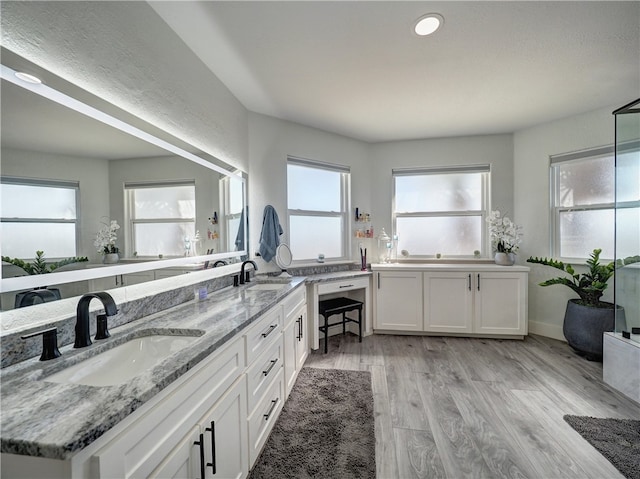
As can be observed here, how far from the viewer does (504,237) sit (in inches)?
A: 130

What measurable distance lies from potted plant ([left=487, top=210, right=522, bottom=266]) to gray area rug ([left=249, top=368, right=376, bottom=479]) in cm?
232

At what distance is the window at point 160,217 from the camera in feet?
4.58

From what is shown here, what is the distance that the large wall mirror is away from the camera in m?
0.90

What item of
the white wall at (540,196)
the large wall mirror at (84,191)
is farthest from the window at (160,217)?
the white wall at (540,196)

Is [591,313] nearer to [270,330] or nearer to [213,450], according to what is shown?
[270,330]

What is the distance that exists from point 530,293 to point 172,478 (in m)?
4.03

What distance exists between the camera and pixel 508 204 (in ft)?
11.8

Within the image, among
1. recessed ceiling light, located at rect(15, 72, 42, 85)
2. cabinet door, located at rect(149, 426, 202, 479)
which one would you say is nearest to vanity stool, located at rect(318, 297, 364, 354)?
cabinet door, located at rect(149, 426, 202, 479)

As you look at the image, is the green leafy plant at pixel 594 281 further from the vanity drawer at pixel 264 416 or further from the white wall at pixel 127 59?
the white wall at pixel 127 59

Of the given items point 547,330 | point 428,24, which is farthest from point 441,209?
point 428,24

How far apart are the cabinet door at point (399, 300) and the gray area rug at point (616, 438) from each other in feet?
5.31

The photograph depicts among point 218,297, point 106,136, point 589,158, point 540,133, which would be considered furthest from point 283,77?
point 589,158

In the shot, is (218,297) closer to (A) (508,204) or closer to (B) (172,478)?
(B) (172,478)

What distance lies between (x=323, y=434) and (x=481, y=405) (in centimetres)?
122
